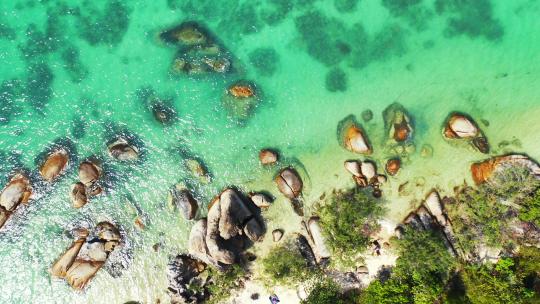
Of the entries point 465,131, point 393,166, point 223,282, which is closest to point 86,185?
point 223,282

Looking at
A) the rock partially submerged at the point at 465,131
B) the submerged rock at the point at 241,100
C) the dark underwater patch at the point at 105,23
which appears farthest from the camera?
the dark underwater patch at the point at 105,23

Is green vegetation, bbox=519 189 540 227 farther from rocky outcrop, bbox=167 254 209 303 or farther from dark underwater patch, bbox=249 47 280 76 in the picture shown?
rocky outcrop, bbox=167 254 209 303

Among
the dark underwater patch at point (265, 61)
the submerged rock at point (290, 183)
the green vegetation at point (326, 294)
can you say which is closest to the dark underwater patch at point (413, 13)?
the dark underwater patch at point (265, 61)

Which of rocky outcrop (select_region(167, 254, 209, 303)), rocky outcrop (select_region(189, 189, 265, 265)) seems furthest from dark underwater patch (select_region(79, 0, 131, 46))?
rocky outcrop (select_region(167, 254, 209, 303))

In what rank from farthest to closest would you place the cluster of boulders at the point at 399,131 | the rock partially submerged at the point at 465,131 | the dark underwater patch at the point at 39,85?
the dark underwater patch at the point at 39,85
the cluster of boulders at the point at 399,131
the rock partially submerged at the point at 465,131

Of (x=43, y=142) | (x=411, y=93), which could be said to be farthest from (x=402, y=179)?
(x=43, y=142)

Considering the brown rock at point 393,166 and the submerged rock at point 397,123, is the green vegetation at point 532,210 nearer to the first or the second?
the brown rock at point 393,166
